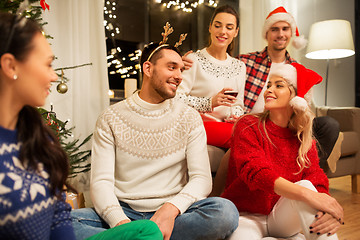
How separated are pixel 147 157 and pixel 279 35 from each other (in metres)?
1.47

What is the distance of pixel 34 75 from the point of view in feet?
2.31

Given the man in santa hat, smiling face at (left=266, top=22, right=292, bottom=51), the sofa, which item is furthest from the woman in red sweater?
the sofa

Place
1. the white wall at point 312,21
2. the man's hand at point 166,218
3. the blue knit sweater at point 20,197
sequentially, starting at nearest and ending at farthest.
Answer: the blue knit sweater at point 20,197 → the man's hand at point 166,218 → the white wall at point 312,21

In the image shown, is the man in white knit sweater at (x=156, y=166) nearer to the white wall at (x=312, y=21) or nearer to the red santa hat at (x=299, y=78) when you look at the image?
the red santa hat at (x=299, y=78)

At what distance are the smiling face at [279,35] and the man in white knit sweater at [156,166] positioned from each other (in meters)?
1.06

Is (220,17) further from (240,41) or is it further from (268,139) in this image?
(240,41)

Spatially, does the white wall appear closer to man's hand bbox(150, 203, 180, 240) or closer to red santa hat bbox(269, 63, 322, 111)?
red santa hat bbox(269, 63, 322, 111)

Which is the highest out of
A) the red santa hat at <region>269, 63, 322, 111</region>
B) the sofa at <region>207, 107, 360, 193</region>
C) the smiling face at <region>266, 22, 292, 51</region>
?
the smiling face at <region>266, 22, 292, 51</region>

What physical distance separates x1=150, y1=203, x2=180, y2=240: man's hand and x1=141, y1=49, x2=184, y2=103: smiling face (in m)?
0.48

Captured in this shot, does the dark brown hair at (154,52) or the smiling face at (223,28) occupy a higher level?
the smiling face at (223,28)

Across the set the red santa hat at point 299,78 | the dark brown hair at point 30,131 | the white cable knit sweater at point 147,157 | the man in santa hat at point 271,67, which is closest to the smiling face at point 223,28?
the man in santa hat at point 271,67

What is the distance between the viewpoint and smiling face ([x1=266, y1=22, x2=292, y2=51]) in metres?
2.36

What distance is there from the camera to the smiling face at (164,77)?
1490 millimetres

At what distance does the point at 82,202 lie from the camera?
237 cm
